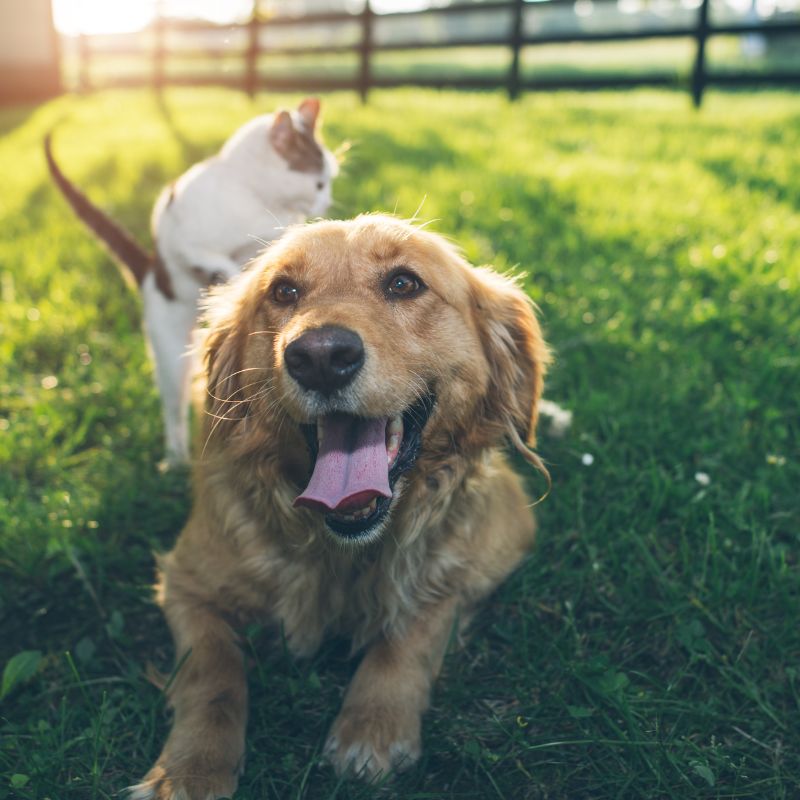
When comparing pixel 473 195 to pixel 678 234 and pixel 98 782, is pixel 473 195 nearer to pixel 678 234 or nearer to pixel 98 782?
pixel 678 234

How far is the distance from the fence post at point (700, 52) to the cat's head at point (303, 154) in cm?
822

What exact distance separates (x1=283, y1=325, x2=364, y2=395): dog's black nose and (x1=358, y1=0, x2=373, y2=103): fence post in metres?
11.6

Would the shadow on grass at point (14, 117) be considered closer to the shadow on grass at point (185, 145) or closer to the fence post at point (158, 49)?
the fence post at point (158, 49)

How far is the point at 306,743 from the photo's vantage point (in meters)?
2.09

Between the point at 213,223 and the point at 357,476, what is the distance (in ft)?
5.68

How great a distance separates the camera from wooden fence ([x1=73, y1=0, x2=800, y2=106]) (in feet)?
34.3

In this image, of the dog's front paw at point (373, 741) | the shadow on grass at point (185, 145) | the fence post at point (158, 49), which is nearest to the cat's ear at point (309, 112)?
the dog's front paw at point (373, 741)

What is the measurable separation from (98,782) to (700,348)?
293 cm

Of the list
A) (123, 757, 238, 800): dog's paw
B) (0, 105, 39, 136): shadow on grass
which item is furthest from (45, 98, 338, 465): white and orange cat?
(0, 105, 39, 136): shadow on grass

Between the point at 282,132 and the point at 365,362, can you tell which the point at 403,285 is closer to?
the point at 365,362

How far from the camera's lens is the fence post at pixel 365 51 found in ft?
41.7

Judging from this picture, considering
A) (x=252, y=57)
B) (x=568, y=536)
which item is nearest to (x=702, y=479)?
(x=568, y=536)

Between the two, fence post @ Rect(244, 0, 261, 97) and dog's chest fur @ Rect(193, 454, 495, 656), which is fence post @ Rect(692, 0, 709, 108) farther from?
dog's chest fur @ Rect(193, 454, 495, 656)

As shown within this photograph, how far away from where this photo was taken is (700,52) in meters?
10.5
